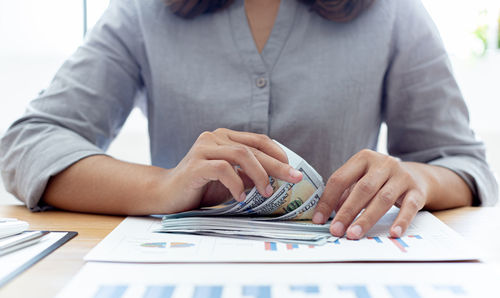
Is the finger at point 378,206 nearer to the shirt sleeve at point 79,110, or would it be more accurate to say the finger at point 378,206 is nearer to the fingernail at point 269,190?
the fingernail at point 269,190

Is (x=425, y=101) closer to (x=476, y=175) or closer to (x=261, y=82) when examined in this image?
(x=476, y=175)

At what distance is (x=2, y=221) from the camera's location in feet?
1.95

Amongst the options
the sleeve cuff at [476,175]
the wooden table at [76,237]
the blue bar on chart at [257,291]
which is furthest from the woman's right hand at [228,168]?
the sleeve cuff at [476,175]

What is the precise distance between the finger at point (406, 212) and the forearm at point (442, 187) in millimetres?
78

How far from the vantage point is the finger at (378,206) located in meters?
0.57

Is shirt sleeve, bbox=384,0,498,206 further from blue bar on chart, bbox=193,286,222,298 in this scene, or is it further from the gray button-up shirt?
blue bar on chart, bbox=193,286,222,298

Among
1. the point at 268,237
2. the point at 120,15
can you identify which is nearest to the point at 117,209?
the point at 268,237

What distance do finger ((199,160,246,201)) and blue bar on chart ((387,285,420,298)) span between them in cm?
27

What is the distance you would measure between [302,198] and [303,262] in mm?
180

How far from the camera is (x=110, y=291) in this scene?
1.31 feet

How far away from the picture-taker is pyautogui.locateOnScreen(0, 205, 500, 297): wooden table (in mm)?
426

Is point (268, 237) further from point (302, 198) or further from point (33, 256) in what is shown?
point (33, 256)

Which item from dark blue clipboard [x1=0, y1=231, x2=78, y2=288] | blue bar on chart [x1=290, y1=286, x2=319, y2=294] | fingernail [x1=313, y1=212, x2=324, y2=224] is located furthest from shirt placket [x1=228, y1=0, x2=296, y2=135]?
blue bar on chart [x1=290, y1=286, x2=319, y2=294]

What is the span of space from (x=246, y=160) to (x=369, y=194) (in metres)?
0.18
